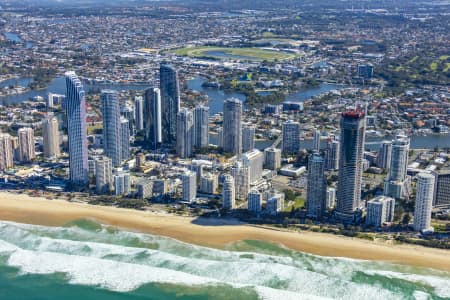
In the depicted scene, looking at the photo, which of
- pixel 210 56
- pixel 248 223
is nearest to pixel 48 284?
pixel 248 223

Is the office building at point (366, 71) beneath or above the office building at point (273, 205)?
above

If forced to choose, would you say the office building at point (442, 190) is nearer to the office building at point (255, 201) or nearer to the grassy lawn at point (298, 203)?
the grassy lawn at point (298, 203)

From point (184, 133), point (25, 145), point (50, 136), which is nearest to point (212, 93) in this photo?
point (184, 133)

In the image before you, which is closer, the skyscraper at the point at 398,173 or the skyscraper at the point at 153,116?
the skyscraper at the point at 398,173

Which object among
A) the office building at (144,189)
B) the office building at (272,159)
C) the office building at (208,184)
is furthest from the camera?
the office building at (272,159)

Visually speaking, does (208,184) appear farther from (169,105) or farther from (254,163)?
(169,105)

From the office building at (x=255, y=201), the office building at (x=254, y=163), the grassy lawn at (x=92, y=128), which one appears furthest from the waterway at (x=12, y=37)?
the office building at (x=255, y=201)

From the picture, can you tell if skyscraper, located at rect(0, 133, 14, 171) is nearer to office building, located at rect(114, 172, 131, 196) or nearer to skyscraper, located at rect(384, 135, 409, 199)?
office building, located at rect(114, 172, 131, 196)

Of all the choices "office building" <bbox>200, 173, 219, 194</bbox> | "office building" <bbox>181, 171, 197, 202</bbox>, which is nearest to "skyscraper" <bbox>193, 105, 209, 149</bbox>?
"office building" <bbox>200, 173, 219, 194</bbox>
